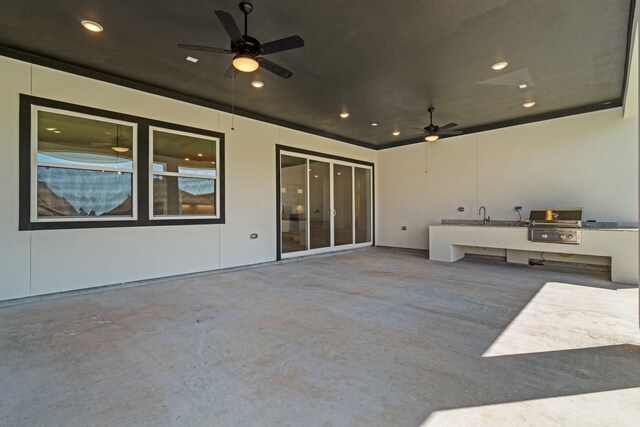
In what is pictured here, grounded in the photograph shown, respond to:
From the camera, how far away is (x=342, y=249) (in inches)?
332

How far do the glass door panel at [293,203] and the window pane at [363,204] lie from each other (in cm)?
216

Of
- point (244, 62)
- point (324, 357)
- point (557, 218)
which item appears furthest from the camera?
point (557, 218)

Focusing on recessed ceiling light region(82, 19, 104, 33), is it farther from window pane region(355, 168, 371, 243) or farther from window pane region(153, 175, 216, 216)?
window pane region(355, 168, 371, 243)

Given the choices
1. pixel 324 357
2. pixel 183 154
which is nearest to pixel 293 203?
pixel 183 154

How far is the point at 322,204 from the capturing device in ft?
26.0

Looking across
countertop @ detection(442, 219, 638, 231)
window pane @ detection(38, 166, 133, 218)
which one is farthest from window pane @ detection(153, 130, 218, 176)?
countertop @ detection(442, 219, 638, 231)

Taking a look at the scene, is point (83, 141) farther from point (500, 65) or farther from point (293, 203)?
point (500, 65)

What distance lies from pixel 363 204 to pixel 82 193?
6.85 m

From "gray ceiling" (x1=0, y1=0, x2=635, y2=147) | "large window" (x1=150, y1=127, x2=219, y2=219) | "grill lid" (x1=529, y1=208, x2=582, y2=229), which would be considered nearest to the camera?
"gray ceiling" (x1=0, y1=0, x2=635, y2=147)

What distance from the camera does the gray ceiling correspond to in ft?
10.1

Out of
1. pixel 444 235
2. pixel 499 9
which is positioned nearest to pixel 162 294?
pixel 499 9

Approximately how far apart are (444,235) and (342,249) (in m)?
2.75

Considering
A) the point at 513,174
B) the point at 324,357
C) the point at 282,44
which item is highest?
the point at 282,44

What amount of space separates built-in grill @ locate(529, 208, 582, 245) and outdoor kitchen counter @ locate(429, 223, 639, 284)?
0.30ft
